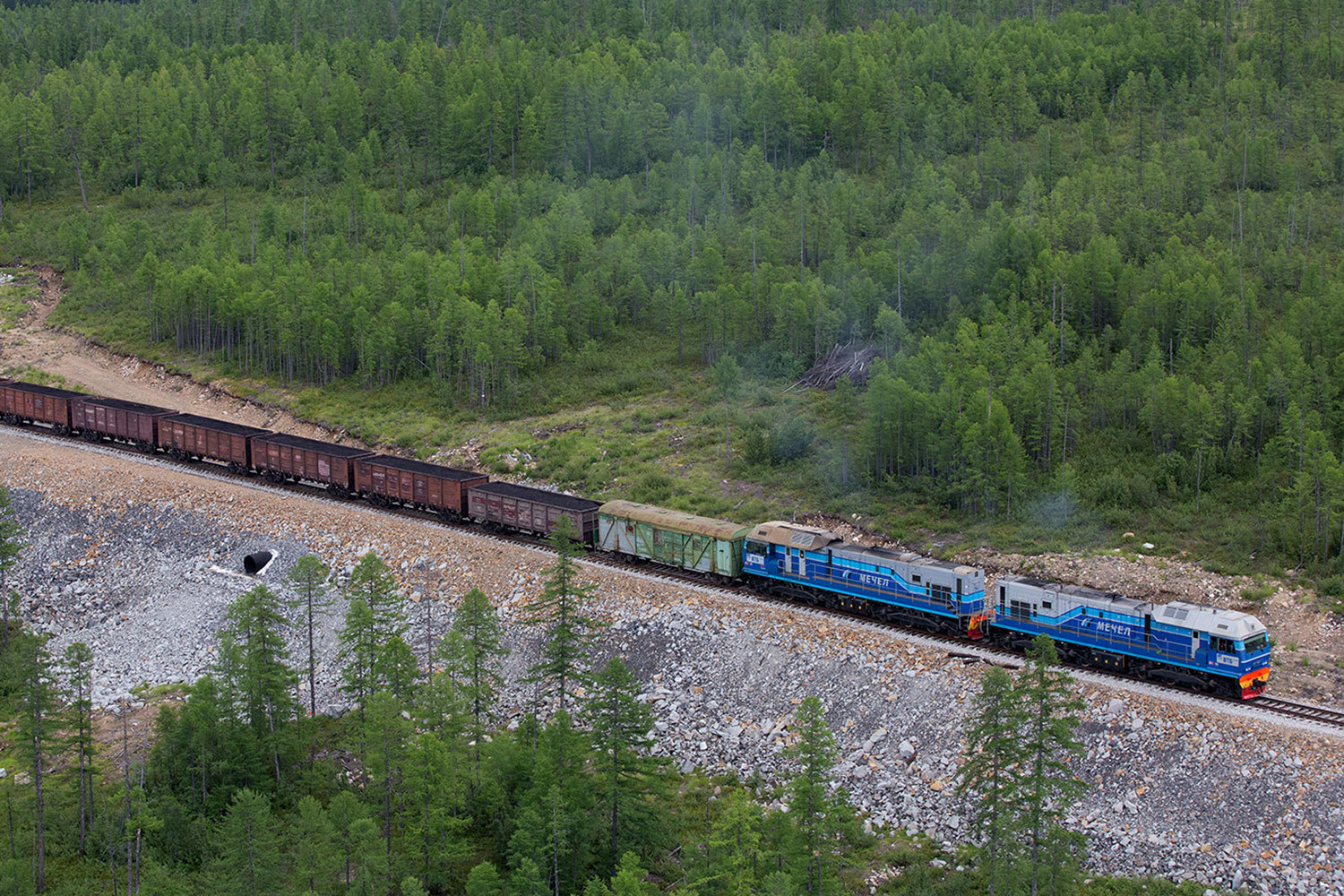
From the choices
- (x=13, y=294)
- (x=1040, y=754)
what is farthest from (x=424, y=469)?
(x=13, y=294)

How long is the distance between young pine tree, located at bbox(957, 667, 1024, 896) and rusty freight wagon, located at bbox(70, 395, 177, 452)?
52.3 meters

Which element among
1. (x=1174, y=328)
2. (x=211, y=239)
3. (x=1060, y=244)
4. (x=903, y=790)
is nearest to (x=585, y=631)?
(x=903, y=790)

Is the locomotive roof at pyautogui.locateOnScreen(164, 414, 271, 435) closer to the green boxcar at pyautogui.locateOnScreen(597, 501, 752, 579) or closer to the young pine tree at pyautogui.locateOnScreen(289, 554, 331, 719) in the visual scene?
the young pine tree at pyautogui.locateOnScreen(289, 554, 331, 719)

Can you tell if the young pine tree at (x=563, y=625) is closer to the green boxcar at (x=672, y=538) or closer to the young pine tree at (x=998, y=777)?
the green boxcar at (x=672, y=538)

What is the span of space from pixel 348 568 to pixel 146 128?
9389 cm

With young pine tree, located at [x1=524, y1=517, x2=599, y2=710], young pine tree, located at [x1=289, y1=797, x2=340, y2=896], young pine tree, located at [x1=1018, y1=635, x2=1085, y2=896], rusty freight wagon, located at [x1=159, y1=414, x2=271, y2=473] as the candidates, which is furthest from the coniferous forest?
young pine tree, located at [x1=289, y1=797, x2=340, y2=896]

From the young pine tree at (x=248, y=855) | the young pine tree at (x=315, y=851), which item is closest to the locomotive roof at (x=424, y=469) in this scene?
the young pine tree at (x=315, y=851)

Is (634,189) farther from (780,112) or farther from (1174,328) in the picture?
(1174,328)

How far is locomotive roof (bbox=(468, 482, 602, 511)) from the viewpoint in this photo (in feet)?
178

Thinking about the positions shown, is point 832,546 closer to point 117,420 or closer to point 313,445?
point 313,445

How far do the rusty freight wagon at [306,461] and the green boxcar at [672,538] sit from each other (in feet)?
51.0

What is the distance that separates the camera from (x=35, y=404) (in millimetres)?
74562

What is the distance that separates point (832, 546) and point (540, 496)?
14.8 m

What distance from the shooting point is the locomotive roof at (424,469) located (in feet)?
190
